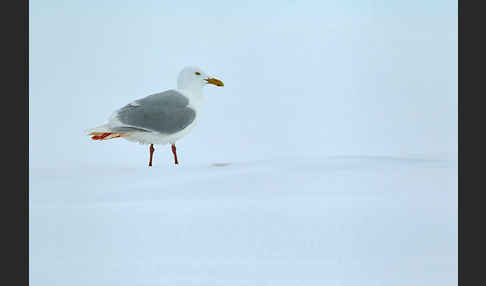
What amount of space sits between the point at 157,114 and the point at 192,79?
1.08 ft

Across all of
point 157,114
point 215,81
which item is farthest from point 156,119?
point 215,81

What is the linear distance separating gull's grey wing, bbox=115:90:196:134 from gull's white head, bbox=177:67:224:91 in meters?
0.11

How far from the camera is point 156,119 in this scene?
465cm

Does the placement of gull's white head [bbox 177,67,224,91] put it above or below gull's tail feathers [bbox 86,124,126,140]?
above

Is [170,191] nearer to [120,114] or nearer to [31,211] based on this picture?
[120,114]

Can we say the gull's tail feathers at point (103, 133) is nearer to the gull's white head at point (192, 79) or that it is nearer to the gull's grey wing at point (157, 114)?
the gull's grey wing at point (157, 114)

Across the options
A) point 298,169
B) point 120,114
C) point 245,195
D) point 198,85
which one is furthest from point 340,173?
point 120,114

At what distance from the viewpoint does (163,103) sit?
4680 mm

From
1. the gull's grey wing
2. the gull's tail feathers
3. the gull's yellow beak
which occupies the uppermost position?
the gull's yellow beak

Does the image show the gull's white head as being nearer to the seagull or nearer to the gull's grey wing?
the seagull

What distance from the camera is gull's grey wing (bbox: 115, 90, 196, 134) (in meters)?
4.64

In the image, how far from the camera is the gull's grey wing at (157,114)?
464cm

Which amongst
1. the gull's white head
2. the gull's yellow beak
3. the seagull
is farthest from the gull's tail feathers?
the gull's yellow beak

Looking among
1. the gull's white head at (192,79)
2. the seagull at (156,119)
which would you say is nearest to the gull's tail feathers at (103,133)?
the seagull at (156,119)
